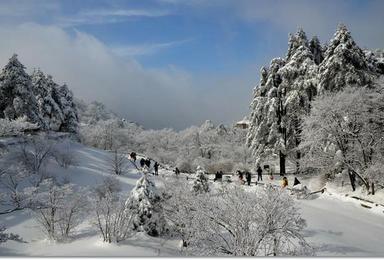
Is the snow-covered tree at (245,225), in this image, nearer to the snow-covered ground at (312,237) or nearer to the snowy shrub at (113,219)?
the snow-covered ground at (312,237)

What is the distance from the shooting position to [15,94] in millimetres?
42531

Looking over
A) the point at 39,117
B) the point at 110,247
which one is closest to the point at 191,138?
the point at 39,117

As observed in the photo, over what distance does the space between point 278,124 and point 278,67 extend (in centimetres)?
540

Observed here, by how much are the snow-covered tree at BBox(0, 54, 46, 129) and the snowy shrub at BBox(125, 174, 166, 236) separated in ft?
77.0

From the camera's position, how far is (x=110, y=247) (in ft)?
63.6

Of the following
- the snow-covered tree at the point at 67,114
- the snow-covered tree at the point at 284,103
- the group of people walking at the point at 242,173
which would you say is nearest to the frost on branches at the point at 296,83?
the snow-covered tree at the point at 284,103

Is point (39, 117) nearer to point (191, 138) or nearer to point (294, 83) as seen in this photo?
point (294, 83)

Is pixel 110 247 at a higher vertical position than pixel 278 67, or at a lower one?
lower

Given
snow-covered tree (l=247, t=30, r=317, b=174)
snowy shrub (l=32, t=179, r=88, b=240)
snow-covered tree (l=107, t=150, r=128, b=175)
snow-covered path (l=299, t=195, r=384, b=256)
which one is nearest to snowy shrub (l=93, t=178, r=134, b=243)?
snowy shrub (l=32, t=179, r=88, b=240)

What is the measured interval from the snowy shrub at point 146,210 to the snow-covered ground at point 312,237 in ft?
1.76

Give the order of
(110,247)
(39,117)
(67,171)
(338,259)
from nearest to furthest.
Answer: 1. (338,259)
2. (110,247)
3. (67,171)
4. (39,117)

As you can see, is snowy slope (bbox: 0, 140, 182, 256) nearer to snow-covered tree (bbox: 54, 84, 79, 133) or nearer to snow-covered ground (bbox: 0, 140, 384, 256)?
snow-covered ground (bbox: 0, 140, 384, 256)

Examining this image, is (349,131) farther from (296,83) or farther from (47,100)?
(47,100)

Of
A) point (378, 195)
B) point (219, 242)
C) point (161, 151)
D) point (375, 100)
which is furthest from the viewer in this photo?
point (161, 151)
